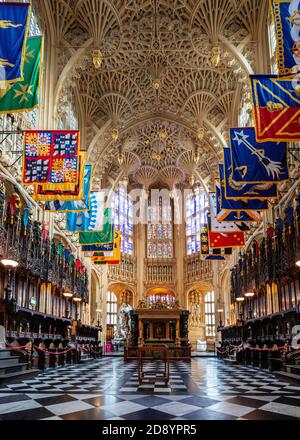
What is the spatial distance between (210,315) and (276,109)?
32.9 meters

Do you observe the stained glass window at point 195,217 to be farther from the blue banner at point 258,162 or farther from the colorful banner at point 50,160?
the colorful banner at point 50,160

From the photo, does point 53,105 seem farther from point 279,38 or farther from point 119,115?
point 279,38

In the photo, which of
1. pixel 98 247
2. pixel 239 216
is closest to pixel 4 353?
pixel 239 216

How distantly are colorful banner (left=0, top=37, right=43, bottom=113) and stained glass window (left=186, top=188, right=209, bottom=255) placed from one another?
3211 cm

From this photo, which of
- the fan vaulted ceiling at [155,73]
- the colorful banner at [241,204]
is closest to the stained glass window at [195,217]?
the fan vaulted ceiling at [155,73]

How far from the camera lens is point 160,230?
45688 millimetres

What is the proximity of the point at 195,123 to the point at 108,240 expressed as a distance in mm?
15383

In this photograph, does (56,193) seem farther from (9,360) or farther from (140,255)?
(140,255)

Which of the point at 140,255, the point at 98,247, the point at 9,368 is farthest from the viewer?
the point at 140,255

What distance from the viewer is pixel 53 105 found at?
77.8 ft

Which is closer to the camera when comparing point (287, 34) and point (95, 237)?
point (287, 34)

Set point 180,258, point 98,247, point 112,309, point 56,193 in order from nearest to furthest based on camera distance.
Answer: point 56,193 < point 98,247 < point 112,309 < point 180,258
